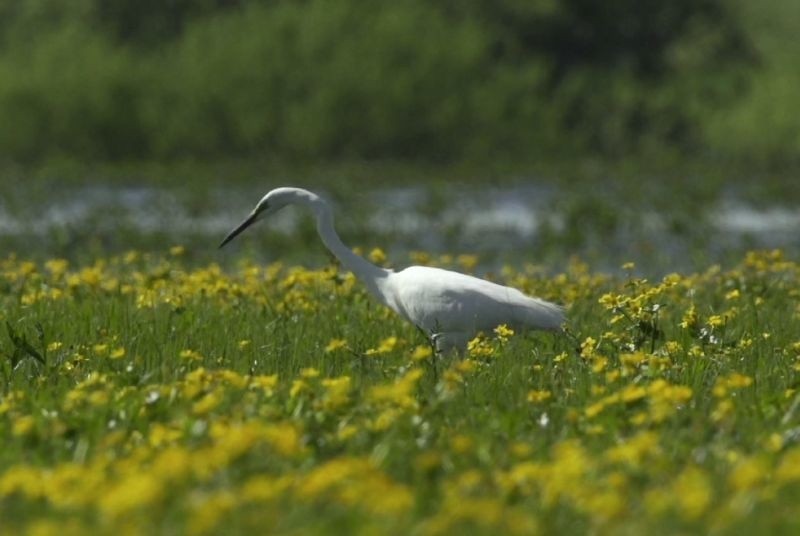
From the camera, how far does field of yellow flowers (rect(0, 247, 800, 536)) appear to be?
4023 millimetres

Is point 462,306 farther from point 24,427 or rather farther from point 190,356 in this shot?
point 24,427

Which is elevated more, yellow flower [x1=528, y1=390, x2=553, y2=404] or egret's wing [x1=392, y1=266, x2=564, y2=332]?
yellow flower [x1=528, y1=390, x2=553, y2=404]

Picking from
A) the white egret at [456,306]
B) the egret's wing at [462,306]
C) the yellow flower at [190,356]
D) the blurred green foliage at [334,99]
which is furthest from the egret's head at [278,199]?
the blurred green foliage at [334,99]

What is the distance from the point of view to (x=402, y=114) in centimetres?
3164

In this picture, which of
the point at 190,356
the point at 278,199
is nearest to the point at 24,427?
the point at 190,356

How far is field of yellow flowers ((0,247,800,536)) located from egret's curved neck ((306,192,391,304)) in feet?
0.71

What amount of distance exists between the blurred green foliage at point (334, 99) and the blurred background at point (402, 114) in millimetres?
40

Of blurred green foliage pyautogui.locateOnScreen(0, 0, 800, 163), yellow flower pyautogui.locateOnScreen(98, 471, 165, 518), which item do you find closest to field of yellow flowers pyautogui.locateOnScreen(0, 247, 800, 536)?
yellow flower pyautogui.locateOnScreen(98, 471, 165, 518)

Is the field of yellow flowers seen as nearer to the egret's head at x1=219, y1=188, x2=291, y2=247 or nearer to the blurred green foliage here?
the egret's head at x1=219, y1=188, x2=291, y2=247

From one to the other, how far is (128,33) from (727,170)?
45.5 feet

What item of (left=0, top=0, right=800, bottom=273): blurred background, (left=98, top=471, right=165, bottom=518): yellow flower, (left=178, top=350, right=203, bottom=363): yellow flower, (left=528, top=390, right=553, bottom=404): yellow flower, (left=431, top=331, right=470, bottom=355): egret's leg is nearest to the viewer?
(left=98, top=471, right=165, bottom=518): yellow flower

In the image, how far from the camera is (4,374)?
22.3 ft

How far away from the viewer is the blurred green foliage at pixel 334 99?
31406mm

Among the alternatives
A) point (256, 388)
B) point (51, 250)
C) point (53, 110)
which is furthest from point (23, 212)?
point (256, 388)
